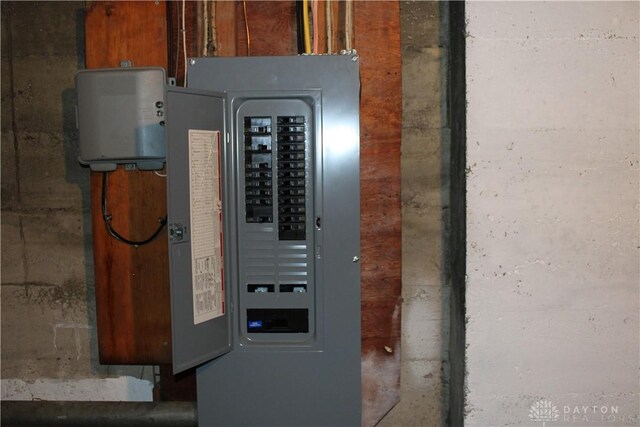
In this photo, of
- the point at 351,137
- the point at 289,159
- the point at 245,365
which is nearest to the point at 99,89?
the point at 289,159

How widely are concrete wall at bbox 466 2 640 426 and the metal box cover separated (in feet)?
3.43

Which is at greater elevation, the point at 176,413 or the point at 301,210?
the point at 301,210

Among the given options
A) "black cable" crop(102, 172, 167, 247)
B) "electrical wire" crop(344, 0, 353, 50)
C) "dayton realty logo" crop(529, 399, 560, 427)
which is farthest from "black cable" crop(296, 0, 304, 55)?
"dayton realty logo" crop(529, 399, 560, 427)

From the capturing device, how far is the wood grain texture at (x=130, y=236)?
1.87 meters

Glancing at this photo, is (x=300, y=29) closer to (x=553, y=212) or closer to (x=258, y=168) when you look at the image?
(x=258, y=168)

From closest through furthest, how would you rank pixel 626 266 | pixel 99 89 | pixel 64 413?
pixel 99 89
pixel 626 266
pixel 64 413

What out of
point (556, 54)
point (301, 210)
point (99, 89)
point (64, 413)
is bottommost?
point (64, 413)

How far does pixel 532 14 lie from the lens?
71.8 inches

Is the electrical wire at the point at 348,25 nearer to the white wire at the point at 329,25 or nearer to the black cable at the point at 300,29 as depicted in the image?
the white wire at the point at 329,25

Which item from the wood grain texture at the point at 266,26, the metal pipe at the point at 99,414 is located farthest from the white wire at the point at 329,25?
the metal pipe at the point at 99,414

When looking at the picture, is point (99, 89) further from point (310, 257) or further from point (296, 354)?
point (296, 354)

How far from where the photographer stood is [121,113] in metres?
1.76

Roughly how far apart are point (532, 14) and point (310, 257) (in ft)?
3.64

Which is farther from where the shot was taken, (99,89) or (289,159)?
(99,89)
